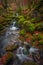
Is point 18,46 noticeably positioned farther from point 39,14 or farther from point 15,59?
point 39,14

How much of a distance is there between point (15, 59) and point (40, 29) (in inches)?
187

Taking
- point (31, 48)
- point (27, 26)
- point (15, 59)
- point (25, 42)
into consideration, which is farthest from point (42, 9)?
point (15, 59)

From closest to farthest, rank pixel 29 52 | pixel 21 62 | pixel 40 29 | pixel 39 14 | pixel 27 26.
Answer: pixel 21 62 < pixel 29 52 < pixel 40 29 < pixel 27 26 < pixel 39 14

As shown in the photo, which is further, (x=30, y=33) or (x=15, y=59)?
(x=30, y=33)

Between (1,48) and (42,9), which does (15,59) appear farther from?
(42,9)

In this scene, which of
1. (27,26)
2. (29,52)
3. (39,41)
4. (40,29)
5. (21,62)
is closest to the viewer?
(21,62)

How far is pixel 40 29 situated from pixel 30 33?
37.3 inches

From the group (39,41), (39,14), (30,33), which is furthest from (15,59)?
(39,14)

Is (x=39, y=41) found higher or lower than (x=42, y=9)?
lower

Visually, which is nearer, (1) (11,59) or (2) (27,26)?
(1) (11,59)

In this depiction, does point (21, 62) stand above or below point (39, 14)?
below

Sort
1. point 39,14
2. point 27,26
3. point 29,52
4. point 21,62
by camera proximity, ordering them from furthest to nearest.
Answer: point 39,14 < point 27,26 < point 29,52 < point 21,62

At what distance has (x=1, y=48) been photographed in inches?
431

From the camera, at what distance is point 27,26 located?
1394 centimetres
